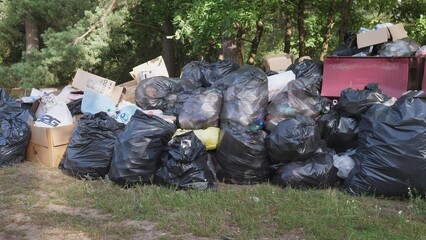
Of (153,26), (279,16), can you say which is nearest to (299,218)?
(279,16)

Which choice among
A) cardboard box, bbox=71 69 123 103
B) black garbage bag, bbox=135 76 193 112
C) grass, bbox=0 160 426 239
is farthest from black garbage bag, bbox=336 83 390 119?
A: cardboard box, bbox=71 69 123 103

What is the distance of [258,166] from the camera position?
4.22 metres

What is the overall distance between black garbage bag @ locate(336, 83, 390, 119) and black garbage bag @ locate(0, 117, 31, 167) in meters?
3.51

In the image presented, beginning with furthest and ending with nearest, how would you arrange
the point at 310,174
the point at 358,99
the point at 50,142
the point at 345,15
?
the point at 345,15 → the point at 50,142 → the point at 358,99 → the point at 310,174

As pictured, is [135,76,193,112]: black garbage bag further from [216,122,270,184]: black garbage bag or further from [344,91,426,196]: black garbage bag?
[344,91,426,196]: black garbage bag

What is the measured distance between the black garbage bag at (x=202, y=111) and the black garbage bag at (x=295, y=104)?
537 mm

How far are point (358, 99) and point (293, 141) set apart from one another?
2.68ft

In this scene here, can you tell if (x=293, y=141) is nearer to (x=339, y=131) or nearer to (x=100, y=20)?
(x=339, y=131)

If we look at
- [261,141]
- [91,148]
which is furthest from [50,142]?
[261,141]

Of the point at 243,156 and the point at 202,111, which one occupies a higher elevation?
the point at 202,111

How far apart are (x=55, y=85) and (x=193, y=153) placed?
23.7 ft

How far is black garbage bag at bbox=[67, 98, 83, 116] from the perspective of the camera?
5.58m

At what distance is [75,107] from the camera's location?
565 centimetres

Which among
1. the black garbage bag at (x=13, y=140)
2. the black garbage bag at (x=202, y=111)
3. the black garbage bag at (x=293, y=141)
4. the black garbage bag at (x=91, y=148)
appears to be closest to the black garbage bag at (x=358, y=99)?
the black garbage bag at (x=293, y=141)
